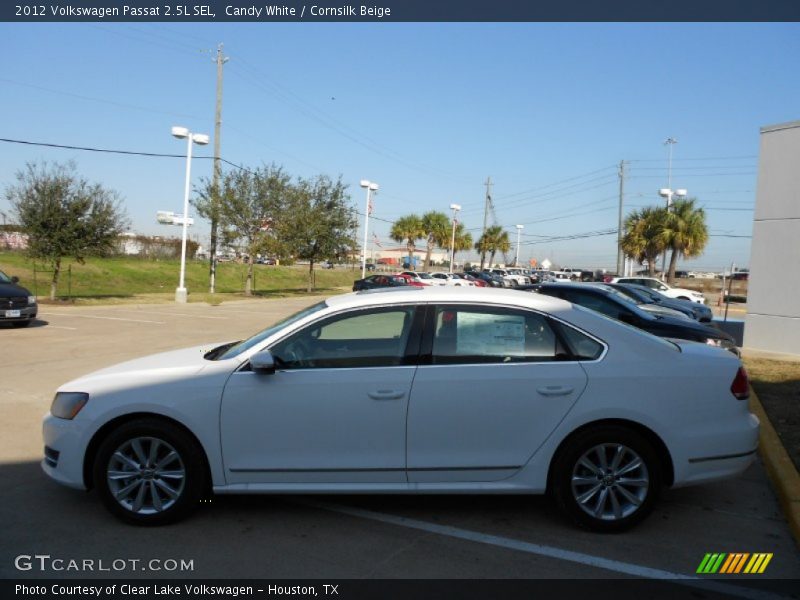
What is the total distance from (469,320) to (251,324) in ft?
52.9

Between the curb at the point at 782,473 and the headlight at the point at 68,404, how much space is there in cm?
486

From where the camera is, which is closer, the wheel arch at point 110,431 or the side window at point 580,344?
the wheel arch at point 110,431

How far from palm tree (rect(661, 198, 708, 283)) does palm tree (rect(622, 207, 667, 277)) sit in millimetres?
437

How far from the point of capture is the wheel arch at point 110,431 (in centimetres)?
437

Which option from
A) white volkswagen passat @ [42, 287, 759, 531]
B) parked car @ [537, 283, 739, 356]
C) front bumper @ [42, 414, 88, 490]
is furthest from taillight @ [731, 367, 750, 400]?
front bumper @ [42, 414, 88, 490]

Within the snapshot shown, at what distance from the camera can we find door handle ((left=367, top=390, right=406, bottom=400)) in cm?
432

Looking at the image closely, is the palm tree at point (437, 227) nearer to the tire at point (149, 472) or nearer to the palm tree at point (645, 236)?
the palm tree at point (645, 236)

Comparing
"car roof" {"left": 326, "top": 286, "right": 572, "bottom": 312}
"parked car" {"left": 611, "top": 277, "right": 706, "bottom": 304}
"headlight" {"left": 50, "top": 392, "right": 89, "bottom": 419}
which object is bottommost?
"headlight" {"left": 50, "top": 392, "right": 89, "bottom": 419}

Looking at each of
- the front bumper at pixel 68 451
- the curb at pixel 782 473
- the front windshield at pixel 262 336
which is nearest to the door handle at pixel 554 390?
the front windshield at pixel 262 336

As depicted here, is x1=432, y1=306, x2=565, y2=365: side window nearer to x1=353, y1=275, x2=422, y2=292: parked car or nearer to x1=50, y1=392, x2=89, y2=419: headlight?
x1=50, y1=392, x2=89, y2=419: headlight

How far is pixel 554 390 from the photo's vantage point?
4355mm

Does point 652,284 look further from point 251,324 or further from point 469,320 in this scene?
point 469,320

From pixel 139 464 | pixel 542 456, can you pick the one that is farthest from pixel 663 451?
pixel 139 464

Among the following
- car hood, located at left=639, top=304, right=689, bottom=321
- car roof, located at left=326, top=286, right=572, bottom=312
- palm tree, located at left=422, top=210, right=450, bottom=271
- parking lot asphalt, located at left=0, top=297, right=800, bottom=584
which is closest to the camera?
parking lot asphalt, located at left=0, top=297, right=800, bottom=584
